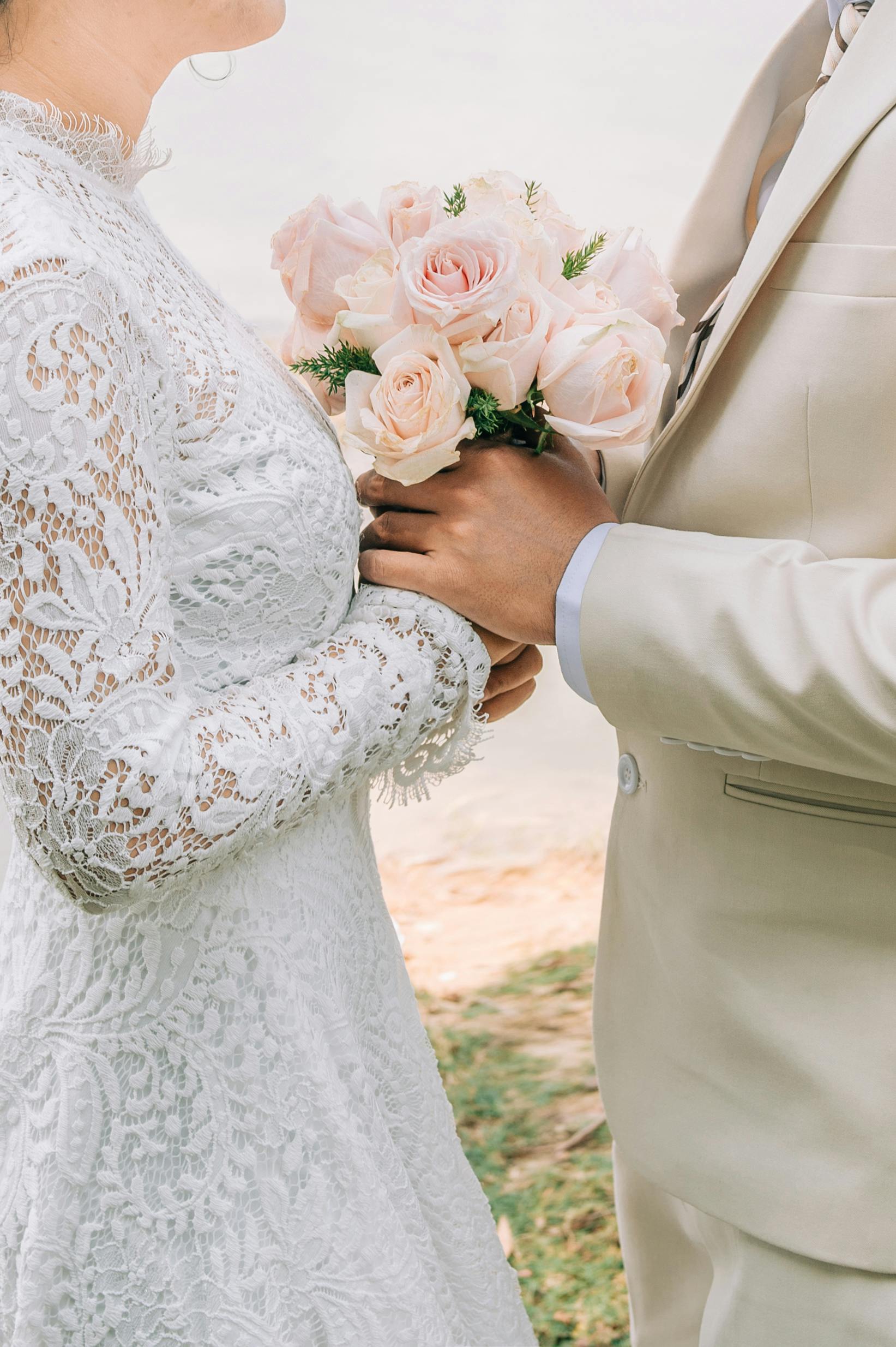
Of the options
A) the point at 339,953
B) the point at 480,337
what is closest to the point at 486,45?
the point at 480,337

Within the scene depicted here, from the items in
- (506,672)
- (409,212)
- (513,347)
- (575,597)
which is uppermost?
(409,212)

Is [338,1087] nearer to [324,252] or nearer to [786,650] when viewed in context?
[786,650]

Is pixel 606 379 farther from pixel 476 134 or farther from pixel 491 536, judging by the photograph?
pixel 476 134

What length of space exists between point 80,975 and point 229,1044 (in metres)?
0.15

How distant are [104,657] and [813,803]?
0.72 m

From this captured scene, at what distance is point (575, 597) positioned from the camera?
44.1 inches

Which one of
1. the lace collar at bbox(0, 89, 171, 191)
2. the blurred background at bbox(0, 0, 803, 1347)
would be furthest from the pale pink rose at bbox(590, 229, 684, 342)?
the blurred background at bbox(0, 0, 803, 1347)

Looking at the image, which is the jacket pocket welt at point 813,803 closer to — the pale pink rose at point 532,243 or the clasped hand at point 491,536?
the clasped hand at point 491,536

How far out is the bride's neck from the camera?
101cm

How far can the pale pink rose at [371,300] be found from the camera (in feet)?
3.29

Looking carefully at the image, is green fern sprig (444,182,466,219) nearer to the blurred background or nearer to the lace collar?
the lace collar

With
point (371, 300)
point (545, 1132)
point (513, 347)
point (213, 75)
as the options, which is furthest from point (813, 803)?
point (545, 1132)

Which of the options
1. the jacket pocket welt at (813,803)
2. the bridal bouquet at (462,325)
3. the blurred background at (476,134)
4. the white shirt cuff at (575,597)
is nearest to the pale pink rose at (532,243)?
the bridal bouquet at (462,325)

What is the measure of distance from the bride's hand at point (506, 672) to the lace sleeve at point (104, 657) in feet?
0.82
